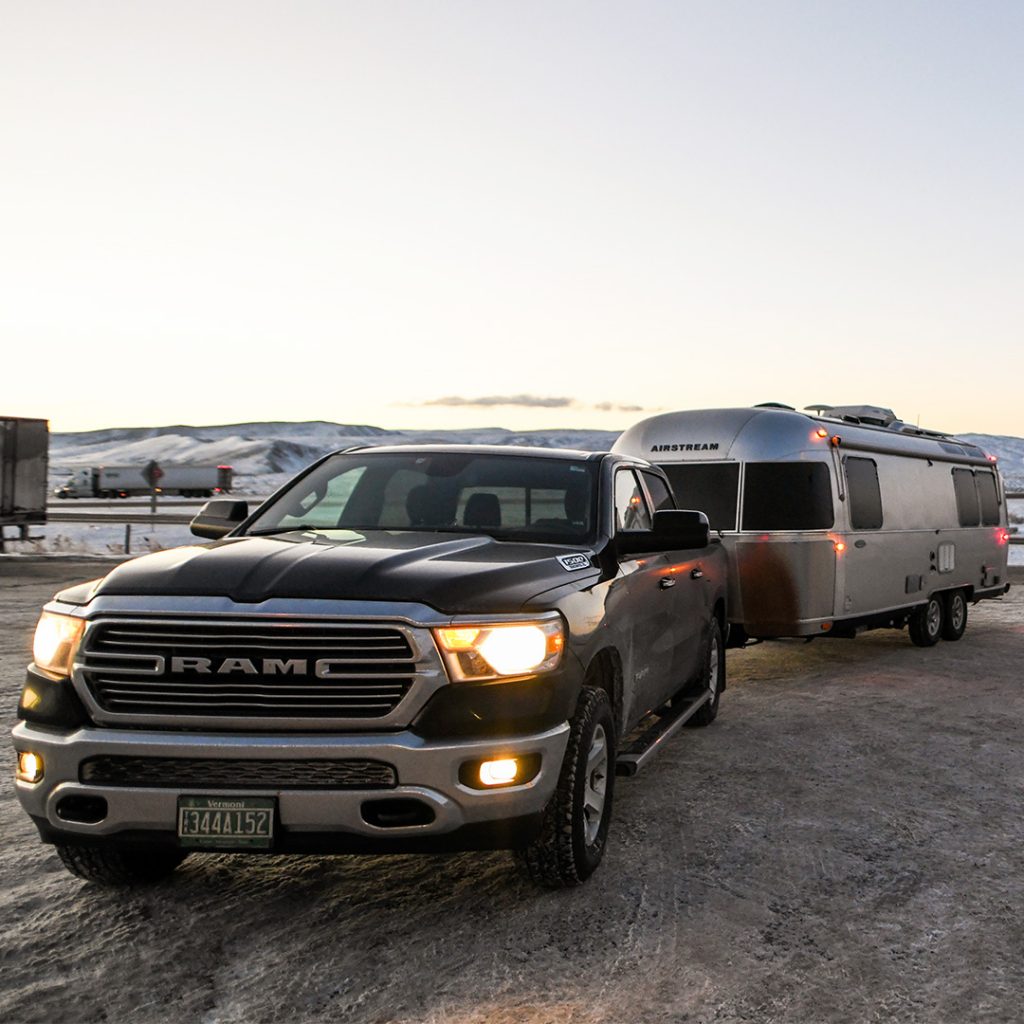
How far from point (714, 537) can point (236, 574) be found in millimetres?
4514

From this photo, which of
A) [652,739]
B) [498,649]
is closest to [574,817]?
[498,649]

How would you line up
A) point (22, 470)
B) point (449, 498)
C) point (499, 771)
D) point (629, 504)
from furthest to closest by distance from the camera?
point (22, 470) → point (629, 504) → point (449, 498) → point (499, 771)

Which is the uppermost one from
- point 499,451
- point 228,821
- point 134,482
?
point 499,451

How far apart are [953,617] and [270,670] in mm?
Result: 11583

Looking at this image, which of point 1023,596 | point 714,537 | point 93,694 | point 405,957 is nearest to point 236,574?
point 93,694

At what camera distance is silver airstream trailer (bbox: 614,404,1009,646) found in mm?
10750

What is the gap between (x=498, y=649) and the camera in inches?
174

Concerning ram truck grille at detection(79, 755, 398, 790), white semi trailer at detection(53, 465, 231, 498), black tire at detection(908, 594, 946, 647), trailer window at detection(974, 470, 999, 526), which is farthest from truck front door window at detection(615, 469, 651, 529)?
white semi trailer at detection(53, 465, 231, 498)

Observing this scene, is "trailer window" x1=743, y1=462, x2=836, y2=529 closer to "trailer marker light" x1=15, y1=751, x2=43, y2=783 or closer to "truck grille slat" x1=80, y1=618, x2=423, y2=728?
"truck grille slat" x1=80, y1=618, x2=423, y2=728

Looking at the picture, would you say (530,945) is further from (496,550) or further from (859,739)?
(859,739)

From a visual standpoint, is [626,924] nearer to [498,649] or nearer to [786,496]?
[498,649]

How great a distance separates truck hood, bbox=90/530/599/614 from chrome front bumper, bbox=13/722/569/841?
50 centimetres

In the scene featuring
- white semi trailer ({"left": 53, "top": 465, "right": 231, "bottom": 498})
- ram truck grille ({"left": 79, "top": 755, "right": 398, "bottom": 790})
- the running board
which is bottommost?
white semi trailer ({"left": 53, "top": 465, "right": 231, "bottom": 498})

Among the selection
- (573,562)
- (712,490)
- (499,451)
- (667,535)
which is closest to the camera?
(573,562)
